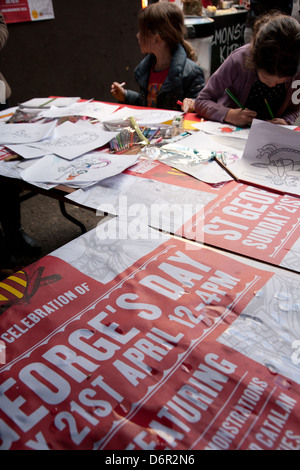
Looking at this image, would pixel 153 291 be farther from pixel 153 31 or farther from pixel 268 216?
pixel 153 31

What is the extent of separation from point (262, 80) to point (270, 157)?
1.49ft

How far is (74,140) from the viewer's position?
122 centimetres

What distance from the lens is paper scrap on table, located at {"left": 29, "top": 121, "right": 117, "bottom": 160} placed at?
3.68 ft

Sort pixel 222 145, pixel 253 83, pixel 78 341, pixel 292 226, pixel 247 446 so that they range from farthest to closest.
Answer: pixel 253 83 → pixel 222 145 → pixel 292 226 → pixel 78 341 → pixel 247 446

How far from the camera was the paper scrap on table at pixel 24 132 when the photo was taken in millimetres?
1240

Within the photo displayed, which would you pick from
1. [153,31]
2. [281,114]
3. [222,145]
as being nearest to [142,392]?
[222,145]

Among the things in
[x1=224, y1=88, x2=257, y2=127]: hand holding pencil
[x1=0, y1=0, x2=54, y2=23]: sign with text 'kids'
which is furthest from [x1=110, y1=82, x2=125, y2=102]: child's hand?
[x1=0, y1=0, x2=54, y2=23]: sign with text 'kids'

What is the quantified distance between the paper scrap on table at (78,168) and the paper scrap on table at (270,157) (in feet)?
1.09

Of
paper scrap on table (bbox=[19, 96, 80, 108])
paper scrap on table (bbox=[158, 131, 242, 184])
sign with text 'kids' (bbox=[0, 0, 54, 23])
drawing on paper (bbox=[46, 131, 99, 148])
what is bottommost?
paper scrap on table (bbox=[158, 131, 242, 184])

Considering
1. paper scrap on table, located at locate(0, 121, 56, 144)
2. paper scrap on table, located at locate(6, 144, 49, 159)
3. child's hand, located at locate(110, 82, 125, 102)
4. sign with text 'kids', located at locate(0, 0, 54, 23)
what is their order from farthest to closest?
sign with text 'kids', located at locate(0, 0, 54, 23), child's hand, located at locate(110, 82, 125, 102), paper scrap on table, located at locate(0, 121, 56, 144), paper scrap on table, located at locate(6, 144, 49, 159)

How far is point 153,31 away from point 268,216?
144 centimetres

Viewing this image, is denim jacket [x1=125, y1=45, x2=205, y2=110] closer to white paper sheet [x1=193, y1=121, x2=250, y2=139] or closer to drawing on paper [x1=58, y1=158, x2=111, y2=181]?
white paper sheet [x1=193, y1=121, x2=250, y2=139]

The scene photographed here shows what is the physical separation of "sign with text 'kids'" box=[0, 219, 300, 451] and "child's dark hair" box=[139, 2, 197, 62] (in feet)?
5.01

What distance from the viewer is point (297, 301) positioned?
21.8 inches
